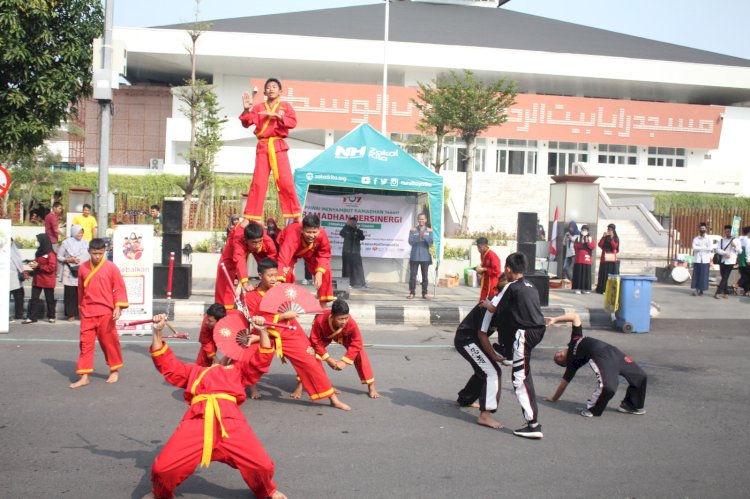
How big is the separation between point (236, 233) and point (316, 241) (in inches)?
37.9

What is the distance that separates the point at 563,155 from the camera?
42750 millimetres

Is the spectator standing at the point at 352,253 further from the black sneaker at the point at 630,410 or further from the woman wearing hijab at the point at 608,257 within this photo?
the black sneaker at the point at 630,410

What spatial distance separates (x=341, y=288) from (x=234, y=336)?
8498 mm

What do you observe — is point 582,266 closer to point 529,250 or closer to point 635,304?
point 529,250

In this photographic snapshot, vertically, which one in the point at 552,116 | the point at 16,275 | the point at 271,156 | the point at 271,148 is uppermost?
the point at 552,116

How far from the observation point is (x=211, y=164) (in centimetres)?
2838

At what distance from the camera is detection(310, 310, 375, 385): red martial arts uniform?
7527 millimetres

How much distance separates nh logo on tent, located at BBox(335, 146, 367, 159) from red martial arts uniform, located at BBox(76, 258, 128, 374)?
27.0 feet

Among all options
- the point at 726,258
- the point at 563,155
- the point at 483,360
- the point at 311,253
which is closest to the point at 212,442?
the point at 483,360

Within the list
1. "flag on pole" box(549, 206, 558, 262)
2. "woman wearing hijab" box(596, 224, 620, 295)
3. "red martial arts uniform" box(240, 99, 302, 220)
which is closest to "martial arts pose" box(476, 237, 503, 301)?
"red martial arts uniform" box(240, 99, 302, 220)

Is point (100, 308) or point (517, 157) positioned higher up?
point (517, 157)

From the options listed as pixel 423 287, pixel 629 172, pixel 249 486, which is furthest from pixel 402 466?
pixel 629 172

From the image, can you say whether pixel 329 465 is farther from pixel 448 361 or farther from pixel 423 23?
pixel 423 23

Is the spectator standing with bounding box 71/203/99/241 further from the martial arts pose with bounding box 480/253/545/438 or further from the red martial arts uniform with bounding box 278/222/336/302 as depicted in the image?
the martial arts pose with bounding box 480/253/545/438
